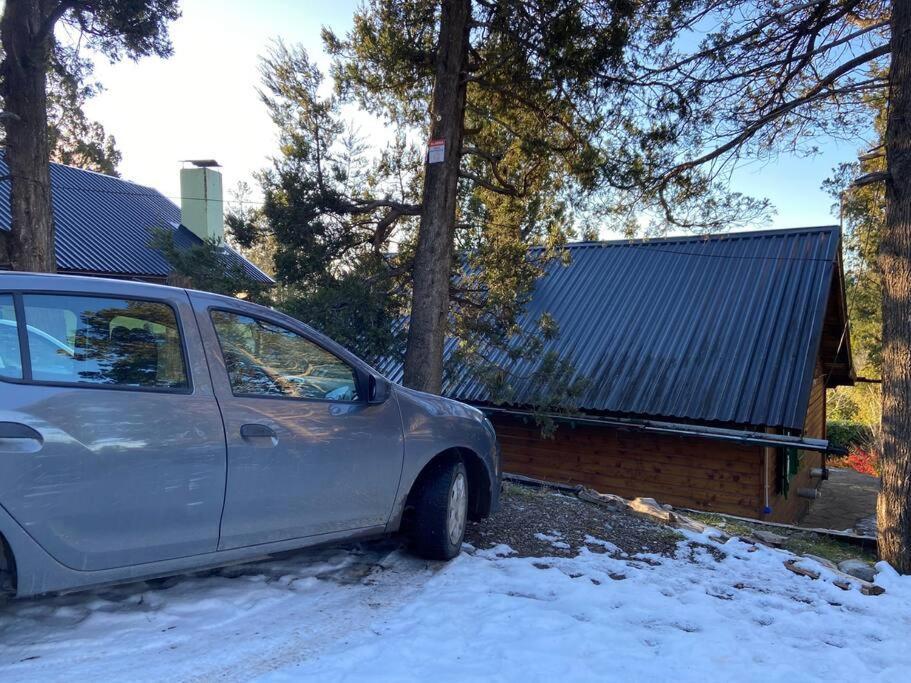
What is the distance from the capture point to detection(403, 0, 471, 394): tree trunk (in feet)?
24.2

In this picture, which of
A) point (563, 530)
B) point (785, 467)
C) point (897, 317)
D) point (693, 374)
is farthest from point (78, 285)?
point (785, 467)

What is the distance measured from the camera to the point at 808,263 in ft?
46.9

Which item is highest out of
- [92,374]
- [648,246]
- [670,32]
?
[670,32]

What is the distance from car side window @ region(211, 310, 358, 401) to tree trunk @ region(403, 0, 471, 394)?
11.3ft

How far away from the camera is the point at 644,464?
515 inches

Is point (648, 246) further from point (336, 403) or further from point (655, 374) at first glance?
point (336, 403)

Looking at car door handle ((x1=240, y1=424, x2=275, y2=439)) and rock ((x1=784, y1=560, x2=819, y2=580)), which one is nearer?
car door handle ((x1=240, y1=424, x2=275, y2=439))

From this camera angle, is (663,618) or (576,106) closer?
(663,618)

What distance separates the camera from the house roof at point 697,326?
1209cm

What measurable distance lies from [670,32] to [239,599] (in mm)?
7509

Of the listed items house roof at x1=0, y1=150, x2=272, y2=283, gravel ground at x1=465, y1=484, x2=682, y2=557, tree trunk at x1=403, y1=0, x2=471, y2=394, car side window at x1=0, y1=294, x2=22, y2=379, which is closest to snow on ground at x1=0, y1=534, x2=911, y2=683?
gravel ground at x1=465, y1=484, x2=682, y2=557

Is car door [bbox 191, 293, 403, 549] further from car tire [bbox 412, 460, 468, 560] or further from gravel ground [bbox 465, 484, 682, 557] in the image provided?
gravel ground [bbox 465, 484, 682, 557]

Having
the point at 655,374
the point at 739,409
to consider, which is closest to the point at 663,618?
the point at 739,409

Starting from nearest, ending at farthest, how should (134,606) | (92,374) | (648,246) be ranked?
1. (92,374)
2. (134,606)
3. (648,246)
